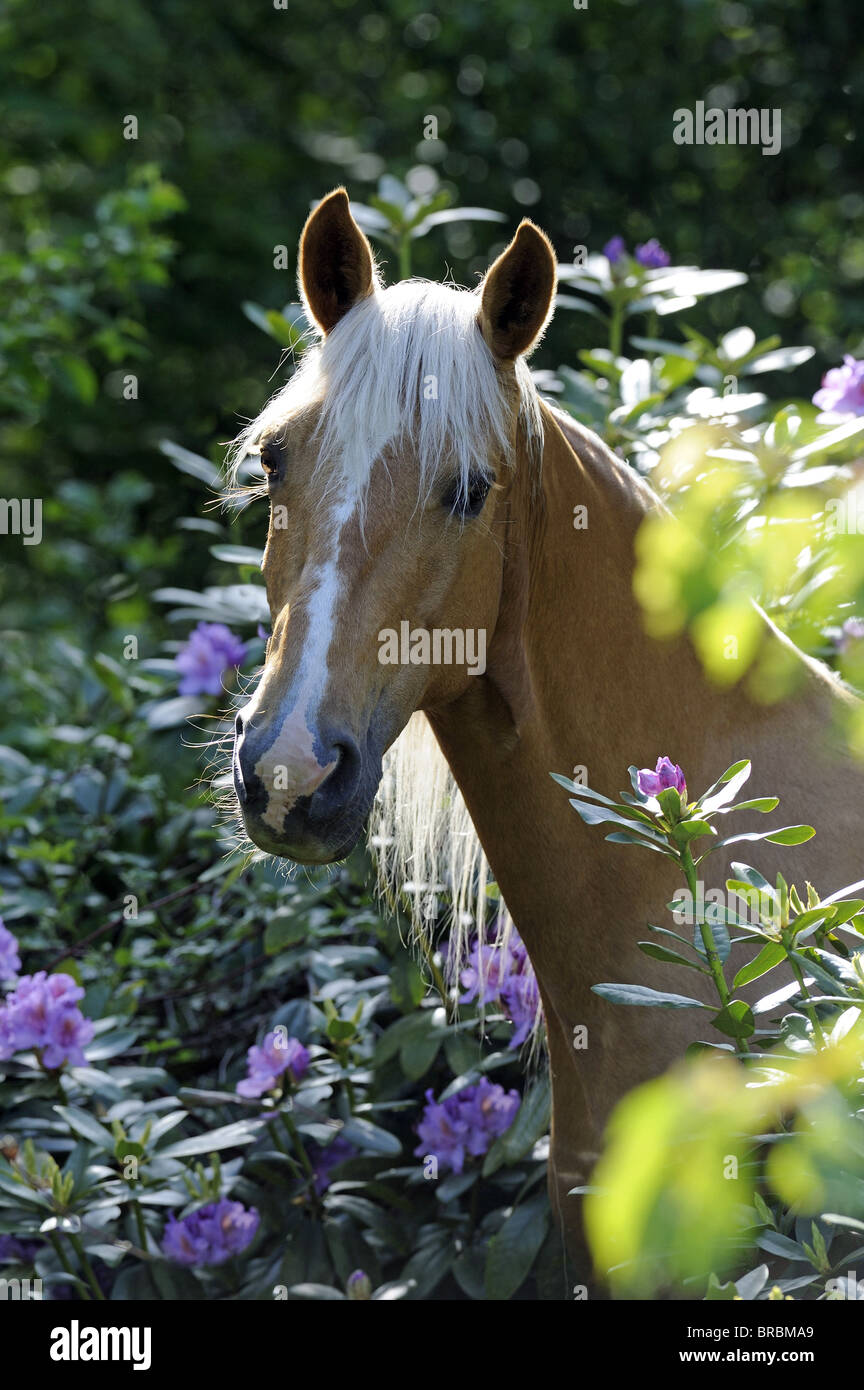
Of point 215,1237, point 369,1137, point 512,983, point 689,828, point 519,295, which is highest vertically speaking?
point 519,295

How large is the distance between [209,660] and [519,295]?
1303 millimetres

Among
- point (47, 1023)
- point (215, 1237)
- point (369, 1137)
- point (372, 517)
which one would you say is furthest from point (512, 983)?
point (372, 517)

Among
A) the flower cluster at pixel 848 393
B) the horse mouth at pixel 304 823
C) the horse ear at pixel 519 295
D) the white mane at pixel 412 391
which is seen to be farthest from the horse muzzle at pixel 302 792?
the flower cluster at pixel 848 393

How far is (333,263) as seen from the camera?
5.53 feet

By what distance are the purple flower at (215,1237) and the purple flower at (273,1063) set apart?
0.69 feet

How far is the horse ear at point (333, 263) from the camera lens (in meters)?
1.65

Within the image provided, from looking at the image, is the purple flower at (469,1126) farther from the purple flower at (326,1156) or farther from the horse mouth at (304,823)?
the horse mouth at (304,823)

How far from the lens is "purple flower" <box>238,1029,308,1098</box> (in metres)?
2.07

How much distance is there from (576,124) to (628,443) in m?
3.77

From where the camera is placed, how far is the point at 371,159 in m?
6.14

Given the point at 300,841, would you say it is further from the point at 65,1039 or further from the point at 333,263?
the point at 65,1039

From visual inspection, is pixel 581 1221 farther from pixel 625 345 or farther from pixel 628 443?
pixel 625 345

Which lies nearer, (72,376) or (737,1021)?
(737,1021)

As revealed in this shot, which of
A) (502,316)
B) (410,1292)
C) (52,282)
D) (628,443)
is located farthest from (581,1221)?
(52,282)
